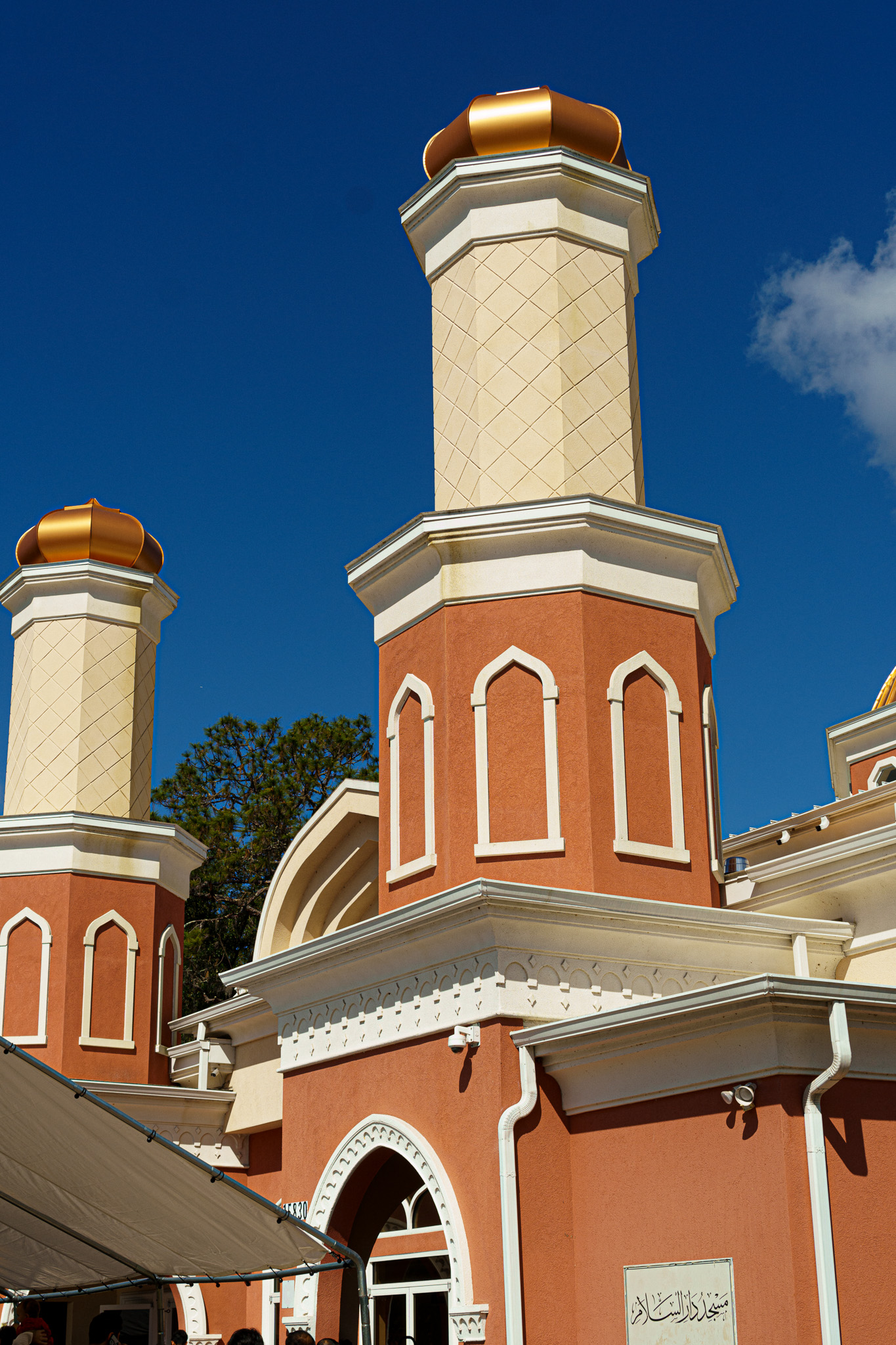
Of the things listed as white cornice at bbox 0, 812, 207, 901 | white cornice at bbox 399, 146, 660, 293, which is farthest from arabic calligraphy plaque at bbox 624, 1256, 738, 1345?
white cornice at bbox 0, 812, 207, 901

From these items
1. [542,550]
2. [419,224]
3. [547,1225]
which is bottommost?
[547,1225]

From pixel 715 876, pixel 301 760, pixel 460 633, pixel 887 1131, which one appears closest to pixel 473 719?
pixel 460 633

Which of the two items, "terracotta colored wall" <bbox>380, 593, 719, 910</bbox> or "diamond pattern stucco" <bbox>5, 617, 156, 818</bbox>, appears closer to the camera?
"terracotta colored wall" <bbox>380, 593, 719, 910</bbox>

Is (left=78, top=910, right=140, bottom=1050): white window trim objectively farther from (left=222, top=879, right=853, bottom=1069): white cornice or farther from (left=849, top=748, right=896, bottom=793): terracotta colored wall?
(left=849, top=748, right=896, bottom=793): terracotta colored wall

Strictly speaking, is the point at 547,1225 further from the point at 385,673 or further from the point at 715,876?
the point at 385,673

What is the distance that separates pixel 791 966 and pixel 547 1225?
108 inches

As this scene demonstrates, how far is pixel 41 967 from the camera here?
51.9 ft

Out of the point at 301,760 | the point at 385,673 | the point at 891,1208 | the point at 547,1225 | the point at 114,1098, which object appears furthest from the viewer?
the point at 301,760

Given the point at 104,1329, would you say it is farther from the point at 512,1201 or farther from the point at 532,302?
the point at 532,302

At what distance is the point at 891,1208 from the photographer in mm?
7957

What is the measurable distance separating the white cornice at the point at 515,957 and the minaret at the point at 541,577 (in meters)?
0.40

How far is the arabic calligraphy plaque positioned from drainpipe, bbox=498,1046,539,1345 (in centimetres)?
66

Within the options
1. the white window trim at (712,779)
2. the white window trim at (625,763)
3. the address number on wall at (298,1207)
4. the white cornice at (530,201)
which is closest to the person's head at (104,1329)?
the address number on wall at (298,1207)

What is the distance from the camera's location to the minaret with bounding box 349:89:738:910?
10.7 meters
